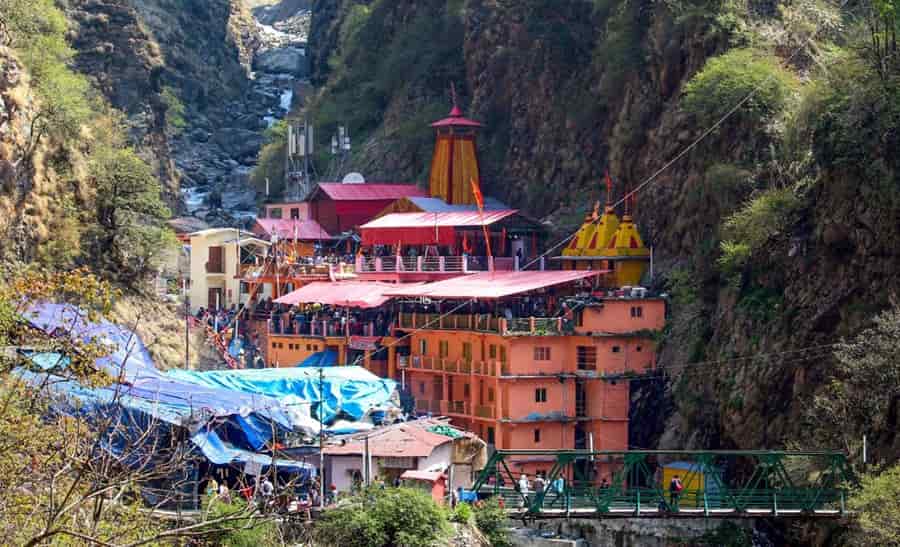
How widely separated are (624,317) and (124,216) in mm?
22979

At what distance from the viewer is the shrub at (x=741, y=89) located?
6744cm

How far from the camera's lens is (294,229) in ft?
309

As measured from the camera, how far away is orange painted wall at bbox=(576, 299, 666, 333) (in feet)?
218

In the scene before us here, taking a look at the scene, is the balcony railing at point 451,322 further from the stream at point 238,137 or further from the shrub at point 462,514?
the stream at point 238,137

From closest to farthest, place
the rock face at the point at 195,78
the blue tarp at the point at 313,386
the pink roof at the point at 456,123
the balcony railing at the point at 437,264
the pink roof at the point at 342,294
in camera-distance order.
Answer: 1. the blue tarp at the point at 313,386
2. the pink roof at the point at 342,294
3. the balcony railing at the point at 437,264
4. the pink roof at the point at 456,123
5. the rock face at the point at 195,78

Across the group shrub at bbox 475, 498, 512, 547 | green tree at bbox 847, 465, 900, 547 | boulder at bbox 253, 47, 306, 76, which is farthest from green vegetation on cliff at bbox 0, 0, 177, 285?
boulder at bbox 253, 47, 306, 76

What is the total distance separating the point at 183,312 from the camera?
3440 inches

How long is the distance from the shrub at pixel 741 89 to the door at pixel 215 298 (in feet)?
109

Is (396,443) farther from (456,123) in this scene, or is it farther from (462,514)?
(456,123)

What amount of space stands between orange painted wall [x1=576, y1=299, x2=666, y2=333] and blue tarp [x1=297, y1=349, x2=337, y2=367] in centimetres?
1322

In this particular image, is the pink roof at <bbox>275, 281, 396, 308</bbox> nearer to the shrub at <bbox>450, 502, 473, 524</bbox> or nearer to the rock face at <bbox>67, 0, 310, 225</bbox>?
the shrub at <bbox>450, 502, 473, 524</bbox>

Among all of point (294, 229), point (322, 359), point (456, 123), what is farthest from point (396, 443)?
point (294, 229)

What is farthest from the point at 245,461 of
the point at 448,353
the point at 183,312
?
the point at 183,312

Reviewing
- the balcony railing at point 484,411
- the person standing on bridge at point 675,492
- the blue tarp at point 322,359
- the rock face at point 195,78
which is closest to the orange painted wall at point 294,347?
the blue tarp at point 322,359
